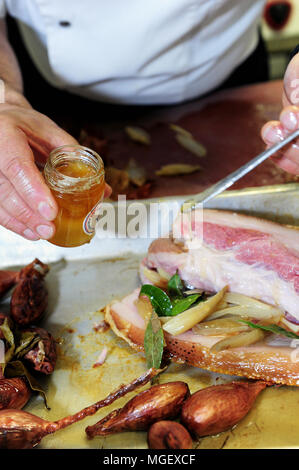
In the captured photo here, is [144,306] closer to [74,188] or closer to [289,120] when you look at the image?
[74,188]

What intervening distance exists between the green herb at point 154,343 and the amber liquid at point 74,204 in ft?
1.24

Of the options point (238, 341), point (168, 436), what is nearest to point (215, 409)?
point (168, 436)

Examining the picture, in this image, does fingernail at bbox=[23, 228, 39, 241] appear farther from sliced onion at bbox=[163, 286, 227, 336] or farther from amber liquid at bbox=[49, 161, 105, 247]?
sliced onion at bbox=[163, 286, 227, 336]

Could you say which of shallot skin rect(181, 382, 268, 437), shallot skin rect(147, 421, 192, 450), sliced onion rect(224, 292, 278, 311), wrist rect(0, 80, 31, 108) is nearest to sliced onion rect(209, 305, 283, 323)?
sliced onion rect(224, 292, 278, 311)

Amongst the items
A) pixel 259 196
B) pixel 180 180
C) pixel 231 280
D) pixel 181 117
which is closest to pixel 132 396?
pixel 231 280

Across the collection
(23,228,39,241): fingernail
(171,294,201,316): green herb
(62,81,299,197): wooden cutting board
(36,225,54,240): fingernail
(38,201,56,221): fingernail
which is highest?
(38,201,56,221): fingernail

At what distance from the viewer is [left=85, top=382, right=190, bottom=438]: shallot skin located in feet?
4.78

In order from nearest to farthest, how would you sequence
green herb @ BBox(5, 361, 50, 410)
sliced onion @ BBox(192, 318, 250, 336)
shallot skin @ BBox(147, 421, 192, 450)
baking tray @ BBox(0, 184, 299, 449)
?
shallot skin @ BBox(147, 421, 192, 450) → baking tray @ BBox(0, 184, 299, 449) → green herb @ BBox(5, 361, 50, 410) → sliced onion @ BBox(192, 318, 250, 336)

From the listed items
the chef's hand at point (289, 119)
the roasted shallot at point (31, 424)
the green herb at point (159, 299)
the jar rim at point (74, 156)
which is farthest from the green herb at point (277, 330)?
the jar rim at point (74, 156)

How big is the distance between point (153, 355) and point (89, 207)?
523mm

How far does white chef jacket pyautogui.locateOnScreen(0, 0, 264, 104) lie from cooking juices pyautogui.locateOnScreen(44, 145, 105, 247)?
863 mm

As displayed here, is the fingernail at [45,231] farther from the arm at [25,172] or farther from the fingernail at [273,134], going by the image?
the fingernail at [273,134]

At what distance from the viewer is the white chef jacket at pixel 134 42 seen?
2207mm

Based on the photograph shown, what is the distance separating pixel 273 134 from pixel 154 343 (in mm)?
818
